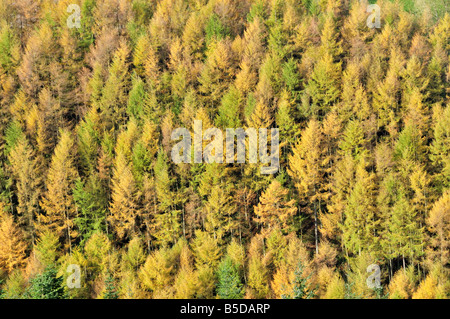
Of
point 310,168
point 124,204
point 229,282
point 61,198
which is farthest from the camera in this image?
point 61,198

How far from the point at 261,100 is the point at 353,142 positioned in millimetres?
9721

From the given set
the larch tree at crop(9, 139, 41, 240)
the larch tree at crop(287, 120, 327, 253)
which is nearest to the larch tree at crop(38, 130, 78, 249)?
the larch tree at crop(9, 139, 41, 240)

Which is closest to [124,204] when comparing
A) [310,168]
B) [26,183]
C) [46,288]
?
[26,183]

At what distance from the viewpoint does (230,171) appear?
43.2m

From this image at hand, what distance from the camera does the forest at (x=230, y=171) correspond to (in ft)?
123

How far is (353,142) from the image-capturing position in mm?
42562

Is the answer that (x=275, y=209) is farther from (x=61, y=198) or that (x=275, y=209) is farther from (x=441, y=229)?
(x=61, y=198)

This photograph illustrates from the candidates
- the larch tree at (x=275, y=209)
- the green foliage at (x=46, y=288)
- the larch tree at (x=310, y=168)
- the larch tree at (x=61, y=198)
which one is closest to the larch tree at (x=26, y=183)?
the larch tree at (x=61, y=198)

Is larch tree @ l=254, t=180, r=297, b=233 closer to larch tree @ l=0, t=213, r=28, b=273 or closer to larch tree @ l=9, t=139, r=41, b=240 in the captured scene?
larch tree @ l=9, t=139, r=41, b=240

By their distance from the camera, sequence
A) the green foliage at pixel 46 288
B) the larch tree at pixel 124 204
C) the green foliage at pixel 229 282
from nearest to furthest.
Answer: the green foliage at pixel 46 288 → the green foliage at pixel 229 282 → the larch tree at pixel 124 204

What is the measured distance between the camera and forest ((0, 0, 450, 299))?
3738 cm

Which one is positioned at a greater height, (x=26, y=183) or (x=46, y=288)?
(x=26, y=183)

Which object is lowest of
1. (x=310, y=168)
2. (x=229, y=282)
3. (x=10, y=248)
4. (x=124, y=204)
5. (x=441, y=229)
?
(x=229, y=282)

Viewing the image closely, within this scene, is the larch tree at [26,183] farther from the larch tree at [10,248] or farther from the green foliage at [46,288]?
the green foliage at [46,288]
